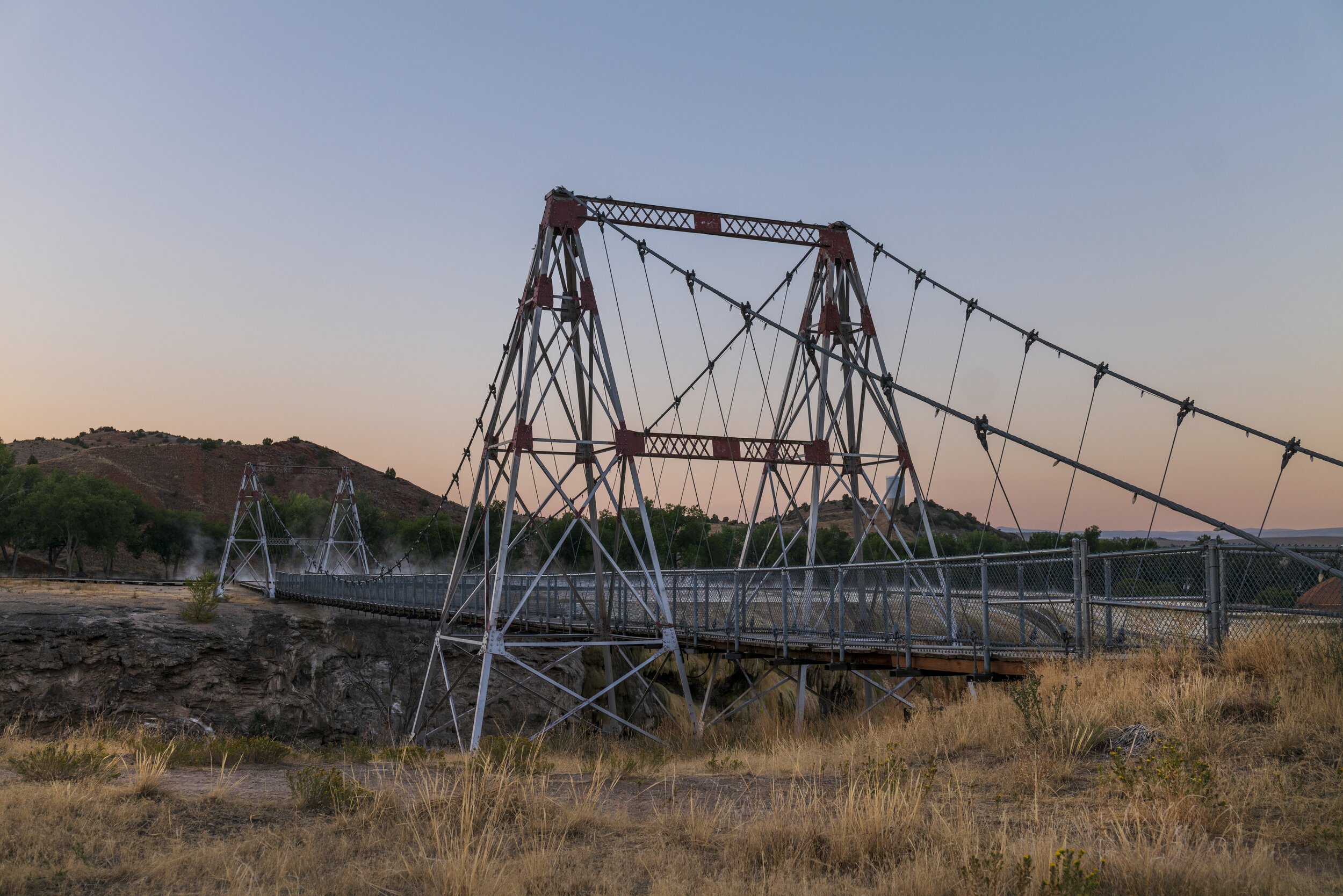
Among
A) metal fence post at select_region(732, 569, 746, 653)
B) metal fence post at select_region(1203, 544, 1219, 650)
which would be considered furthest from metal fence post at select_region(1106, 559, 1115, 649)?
metal fence post at select_region(732, 569, 746, 653)

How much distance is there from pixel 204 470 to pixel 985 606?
110 m

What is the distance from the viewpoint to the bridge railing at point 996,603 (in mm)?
9492

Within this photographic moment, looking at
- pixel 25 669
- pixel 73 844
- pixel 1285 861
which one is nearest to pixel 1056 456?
pixel 1285 861

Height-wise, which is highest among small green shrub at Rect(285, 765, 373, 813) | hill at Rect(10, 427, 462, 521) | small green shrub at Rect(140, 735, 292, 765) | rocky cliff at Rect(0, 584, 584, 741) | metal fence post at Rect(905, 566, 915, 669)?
hill at Rect(10, 427, 462, 521)

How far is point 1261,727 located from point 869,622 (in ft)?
23.6

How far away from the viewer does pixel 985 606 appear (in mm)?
11930

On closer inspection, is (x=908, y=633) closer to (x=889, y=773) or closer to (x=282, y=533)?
(x=889, y=773)

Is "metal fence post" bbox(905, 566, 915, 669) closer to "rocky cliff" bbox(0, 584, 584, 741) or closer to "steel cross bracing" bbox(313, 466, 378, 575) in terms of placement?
"rocky cliff" bbox(0, 584, 584, 741)

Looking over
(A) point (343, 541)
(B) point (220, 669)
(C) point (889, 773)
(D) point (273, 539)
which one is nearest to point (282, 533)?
(A) point (343, 541)

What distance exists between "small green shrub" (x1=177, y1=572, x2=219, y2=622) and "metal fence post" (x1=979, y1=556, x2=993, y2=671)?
26.6m

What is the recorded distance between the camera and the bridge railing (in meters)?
9.49

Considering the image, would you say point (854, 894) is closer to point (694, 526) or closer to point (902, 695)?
point (902, 695)

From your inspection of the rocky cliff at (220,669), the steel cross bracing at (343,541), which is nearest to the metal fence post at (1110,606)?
the rocky cliff at (220,669)

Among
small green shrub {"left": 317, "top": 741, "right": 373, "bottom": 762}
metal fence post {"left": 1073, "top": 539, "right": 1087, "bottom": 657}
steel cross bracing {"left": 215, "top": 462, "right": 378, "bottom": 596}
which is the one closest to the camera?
metal fence post {"left": 1073, "top": 539, "right": 1087, "bottom": 657}
